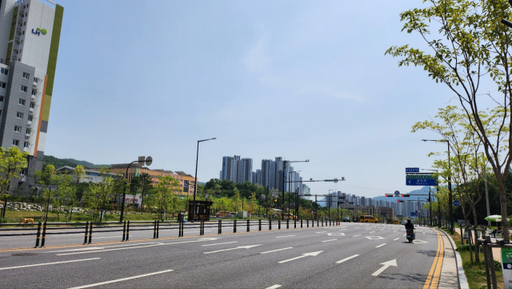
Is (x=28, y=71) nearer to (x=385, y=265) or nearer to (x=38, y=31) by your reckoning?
(x=38, y=31)

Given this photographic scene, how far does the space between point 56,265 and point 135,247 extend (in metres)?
4.87

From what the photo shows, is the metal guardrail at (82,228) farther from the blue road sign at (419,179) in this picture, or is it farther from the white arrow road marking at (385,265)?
the blue road sign at (419,179)

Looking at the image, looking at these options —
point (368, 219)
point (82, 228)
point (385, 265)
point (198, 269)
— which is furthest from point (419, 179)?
point (368, 219)

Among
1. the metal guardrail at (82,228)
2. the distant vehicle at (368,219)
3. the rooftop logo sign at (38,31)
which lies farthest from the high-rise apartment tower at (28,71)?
the distant vehicle at (368,219)

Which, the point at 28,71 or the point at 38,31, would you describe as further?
the point at 38,31

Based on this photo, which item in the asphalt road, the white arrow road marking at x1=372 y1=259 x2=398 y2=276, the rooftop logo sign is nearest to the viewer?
the asphalt road

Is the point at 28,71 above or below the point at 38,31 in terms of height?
below

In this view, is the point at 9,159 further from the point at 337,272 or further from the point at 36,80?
the point at 36,80

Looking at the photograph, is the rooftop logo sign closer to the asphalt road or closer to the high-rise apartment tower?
the high-rise apartment tower

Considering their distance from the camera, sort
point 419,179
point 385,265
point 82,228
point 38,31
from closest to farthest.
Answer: point 385,265 < point 82,228 < point 419,179 < point 38,31

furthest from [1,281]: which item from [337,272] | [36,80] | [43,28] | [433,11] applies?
[43,28]

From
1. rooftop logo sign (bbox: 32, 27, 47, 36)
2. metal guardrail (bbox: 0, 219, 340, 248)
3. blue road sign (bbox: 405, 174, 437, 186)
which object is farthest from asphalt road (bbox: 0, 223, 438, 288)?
rooftop logo sign (bbox: 32, 27, 47, 36)

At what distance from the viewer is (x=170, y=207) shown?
4822 centimetres

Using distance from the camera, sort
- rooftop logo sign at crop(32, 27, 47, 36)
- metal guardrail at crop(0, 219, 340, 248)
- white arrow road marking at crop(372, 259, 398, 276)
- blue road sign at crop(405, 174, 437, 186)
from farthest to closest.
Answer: rooftop logo sign at crop(32, 27, 47, 36) → blue road sign at crop(405, 174, 437, 186) → metal guardrail at crop(0, 219, 340, 248) → white arrow road marking at crop(372, 259, 398, 276)
